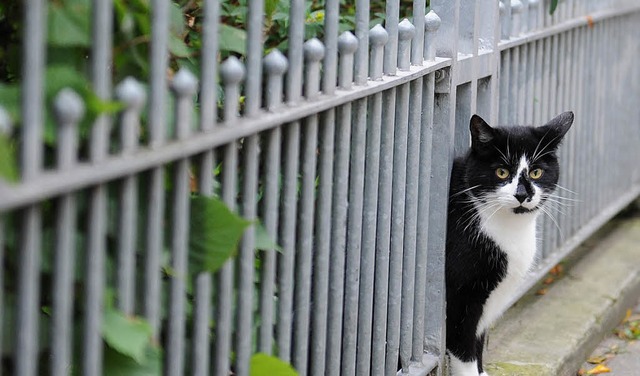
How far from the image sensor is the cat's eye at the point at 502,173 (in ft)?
12.5

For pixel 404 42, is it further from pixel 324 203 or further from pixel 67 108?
pixel 67 108

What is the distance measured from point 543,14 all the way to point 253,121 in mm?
2601

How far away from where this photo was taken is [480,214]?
3848 millimetres

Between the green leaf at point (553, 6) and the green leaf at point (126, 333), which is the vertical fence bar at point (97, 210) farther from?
the green leaf at point (553, 6)

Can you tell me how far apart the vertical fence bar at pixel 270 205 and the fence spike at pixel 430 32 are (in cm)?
98

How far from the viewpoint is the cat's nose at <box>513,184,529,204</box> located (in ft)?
12.4

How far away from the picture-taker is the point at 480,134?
371 centimetres

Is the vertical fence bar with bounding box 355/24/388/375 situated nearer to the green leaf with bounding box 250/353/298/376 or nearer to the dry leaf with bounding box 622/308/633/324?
the green leaf with bounding box 250/353/298/376

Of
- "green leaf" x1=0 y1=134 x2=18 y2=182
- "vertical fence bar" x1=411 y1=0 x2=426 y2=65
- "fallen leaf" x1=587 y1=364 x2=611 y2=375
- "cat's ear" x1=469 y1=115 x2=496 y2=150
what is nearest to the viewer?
"green leaf" x1=0 y1=134 x2=18 y2=182

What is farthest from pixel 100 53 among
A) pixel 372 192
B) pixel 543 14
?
pixel 543 14

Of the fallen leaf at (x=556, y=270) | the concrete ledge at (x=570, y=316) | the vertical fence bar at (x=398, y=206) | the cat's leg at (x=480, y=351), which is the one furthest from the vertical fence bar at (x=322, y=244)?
the fallen leaf at (x=556, y=270)

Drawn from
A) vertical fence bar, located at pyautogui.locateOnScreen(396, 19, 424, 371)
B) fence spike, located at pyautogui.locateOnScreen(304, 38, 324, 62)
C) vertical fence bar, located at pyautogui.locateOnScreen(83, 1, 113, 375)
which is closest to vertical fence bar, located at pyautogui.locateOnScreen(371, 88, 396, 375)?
vertical fence bar, located at pyautogui.locateOnScreen(396, 19, 424, 371)

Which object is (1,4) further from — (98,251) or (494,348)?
(494,348)

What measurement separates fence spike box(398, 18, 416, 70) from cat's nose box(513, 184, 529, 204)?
72 centimetres
